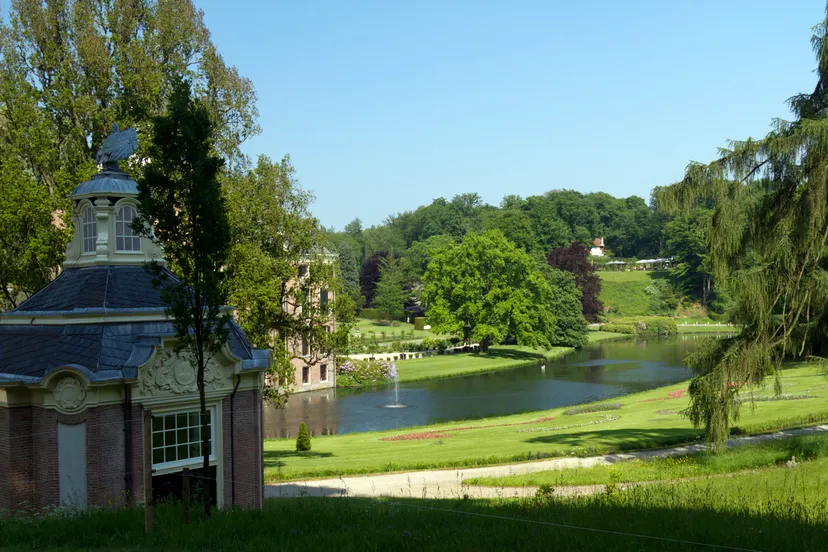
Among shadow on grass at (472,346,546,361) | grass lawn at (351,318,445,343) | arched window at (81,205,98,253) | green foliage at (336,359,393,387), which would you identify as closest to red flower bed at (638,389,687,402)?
green foliage at (336,359,393,387)

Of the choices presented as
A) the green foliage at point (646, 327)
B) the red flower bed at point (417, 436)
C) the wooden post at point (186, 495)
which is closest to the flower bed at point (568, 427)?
the red flower bed at point (417, 436)

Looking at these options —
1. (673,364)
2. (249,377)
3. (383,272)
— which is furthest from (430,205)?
(249,377)

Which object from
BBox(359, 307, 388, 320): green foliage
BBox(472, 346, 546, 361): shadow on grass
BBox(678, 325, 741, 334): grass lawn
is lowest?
BBox(472, 346, 546, 361): shadow on grass

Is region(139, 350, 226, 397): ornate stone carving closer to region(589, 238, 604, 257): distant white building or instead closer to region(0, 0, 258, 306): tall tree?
region(0, 0, 258, 306): tall tree

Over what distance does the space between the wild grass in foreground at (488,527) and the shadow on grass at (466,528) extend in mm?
14

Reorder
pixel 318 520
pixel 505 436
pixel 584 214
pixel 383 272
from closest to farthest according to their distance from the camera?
1. pixel 318 520
2. pixel 505 436
3. pixel 383 272
4. pixel 584 214

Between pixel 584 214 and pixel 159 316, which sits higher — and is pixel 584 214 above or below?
above

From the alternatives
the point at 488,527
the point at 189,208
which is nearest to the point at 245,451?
the point at 189,208

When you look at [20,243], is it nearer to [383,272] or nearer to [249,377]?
[249,377]

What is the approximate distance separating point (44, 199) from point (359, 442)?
556 inches

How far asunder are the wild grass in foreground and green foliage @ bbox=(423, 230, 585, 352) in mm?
55487

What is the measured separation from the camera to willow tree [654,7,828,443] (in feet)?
56.2

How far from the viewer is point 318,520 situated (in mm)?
10969

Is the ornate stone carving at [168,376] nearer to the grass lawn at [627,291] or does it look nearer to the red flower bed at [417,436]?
the red flower bed at [417,436]
